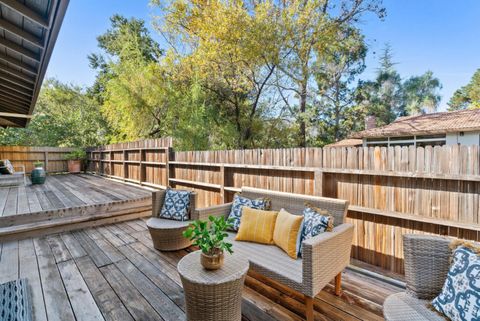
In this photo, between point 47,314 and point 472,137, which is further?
point 472,137

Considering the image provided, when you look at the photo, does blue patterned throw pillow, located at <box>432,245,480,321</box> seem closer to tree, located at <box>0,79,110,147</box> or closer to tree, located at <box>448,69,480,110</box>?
tree, located at <box>0,79,110,147</box>

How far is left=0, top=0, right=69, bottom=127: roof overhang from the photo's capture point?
233 centimetres

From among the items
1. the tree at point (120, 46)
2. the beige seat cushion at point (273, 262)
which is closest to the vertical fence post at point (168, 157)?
the beige seat cushion at point (273, 262)

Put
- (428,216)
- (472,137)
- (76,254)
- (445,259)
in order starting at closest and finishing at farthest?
(445,259) < (428,216) < (76,254) < (472,137)

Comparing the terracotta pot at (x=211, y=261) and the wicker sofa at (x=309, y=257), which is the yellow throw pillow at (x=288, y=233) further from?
the terracotta pot at (x=211, y=261)

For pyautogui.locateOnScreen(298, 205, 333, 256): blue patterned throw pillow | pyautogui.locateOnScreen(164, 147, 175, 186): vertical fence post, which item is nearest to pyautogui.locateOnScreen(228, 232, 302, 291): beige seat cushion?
pyautogui.locateOnScreen(298, 205, 333, 256): blue patterned throw pillow

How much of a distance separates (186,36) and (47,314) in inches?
373

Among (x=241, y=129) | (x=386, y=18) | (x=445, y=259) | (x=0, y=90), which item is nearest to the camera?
(x=445, y=259)

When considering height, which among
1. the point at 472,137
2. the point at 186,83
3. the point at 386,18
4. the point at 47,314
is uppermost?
the point at 386,18

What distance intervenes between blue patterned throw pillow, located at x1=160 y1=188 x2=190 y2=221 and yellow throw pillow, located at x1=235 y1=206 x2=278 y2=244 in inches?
45.4

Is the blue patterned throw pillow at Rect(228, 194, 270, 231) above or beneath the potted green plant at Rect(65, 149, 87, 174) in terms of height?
beneath

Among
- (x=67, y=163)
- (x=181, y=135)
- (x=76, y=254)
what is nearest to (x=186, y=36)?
(x=181, y=135)

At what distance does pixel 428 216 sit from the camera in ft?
7.45

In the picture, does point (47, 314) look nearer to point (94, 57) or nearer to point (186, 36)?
point (186, 36)
